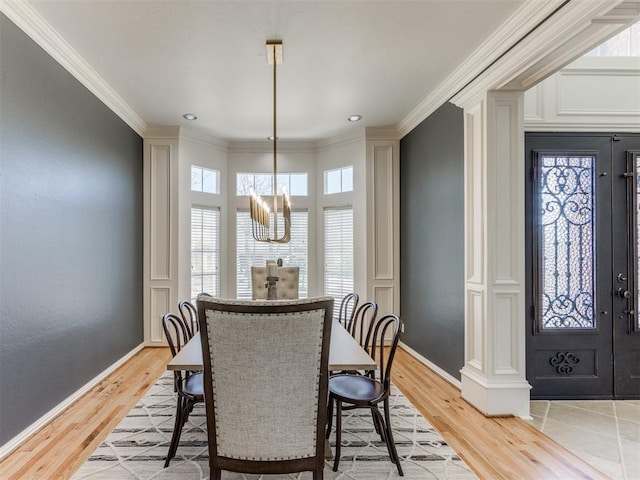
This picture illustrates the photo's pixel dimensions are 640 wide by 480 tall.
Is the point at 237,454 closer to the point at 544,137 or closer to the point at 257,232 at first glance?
the point at 257,232

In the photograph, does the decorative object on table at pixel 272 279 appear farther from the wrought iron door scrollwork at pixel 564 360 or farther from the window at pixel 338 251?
the wrought iron door scrollwork at pixel 564 360

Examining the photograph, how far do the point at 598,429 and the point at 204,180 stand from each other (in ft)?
16.6

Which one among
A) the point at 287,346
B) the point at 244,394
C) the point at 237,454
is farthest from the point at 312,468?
the point at 287,346

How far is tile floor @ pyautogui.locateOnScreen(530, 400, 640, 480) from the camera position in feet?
7.13

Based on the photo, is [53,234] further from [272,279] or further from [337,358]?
[337,358]

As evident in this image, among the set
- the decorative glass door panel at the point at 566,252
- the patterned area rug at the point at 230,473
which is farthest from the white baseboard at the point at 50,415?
the decorative glass door panel at the point at 566,252

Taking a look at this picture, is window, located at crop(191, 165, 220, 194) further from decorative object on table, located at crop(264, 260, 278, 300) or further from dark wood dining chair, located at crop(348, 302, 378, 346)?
dark wood dining chair, located at crop(348, 302, 378, 346)

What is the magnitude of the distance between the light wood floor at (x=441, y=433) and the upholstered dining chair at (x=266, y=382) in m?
1.25

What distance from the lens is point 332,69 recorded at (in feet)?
10.4

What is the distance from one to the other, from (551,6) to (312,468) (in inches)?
111

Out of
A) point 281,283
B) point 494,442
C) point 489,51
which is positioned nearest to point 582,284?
point 494,442

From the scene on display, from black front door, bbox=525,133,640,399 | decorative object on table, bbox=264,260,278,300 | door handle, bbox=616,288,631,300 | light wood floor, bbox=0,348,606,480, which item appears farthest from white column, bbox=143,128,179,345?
door handle, bbox=616,288,631,300

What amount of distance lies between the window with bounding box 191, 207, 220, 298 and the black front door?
13.1 feet

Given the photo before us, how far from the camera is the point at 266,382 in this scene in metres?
1.42
